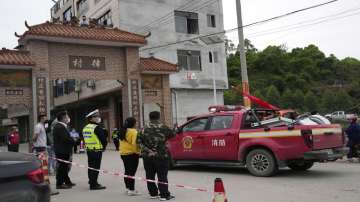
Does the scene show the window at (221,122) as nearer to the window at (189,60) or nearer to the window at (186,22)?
the window at (189,60)

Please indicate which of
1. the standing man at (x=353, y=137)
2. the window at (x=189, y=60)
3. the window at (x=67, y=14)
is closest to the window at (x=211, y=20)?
the window at (x=189, y=60)

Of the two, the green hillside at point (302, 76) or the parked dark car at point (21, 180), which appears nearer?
the parked dark car at point (21, 180)

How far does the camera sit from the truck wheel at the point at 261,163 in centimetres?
1068

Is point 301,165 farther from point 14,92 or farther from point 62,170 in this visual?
point 14,92

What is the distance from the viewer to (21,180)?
4855 millimetres

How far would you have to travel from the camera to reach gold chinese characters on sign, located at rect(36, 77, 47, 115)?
69.9ft

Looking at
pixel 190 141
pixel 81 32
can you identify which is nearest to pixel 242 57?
pixel 190 141

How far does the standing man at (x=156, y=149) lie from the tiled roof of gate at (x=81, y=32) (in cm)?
1439

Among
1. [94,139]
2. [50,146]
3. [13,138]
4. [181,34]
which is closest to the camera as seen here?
[94,139]

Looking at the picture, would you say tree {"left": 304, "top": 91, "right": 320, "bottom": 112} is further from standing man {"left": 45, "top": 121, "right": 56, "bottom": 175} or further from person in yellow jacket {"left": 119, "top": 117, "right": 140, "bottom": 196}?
person in yellow jacket {"left": 119, "top": 117, "right": 140, "bottom": 196}

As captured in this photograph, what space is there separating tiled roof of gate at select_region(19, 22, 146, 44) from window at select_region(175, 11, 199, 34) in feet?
37.6

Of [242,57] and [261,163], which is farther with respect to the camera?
[242,57]

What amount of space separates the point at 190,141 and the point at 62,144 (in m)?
3.71

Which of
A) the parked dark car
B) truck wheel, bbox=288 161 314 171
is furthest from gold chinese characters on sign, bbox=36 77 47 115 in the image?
the parked dark car
